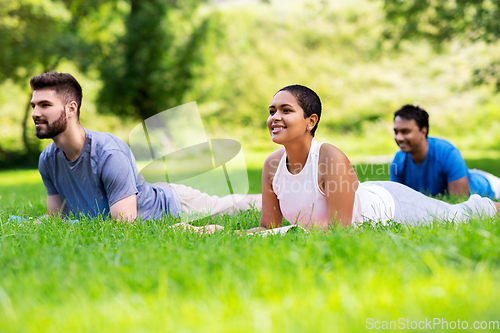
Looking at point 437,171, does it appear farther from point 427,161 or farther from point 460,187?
point 460,187

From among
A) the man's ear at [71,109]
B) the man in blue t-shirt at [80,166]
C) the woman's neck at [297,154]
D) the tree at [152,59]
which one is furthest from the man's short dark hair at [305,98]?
the tree at [152,59]

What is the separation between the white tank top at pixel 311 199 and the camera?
3.23 meters

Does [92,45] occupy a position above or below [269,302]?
above

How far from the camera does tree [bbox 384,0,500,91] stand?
31.2 feet

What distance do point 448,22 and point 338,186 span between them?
990 centimetres

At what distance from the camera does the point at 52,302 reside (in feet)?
5.91

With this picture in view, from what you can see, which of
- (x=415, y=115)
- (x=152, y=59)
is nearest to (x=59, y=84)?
(x=415, y=115)

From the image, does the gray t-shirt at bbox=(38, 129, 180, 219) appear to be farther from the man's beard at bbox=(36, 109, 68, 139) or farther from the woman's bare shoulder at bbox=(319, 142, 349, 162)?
the woman's bare shoulder at bbox=(319, 142, 349, 162)

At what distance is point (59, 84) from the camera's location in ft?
11.8

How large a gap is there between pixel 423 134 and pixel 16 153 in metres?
18.7

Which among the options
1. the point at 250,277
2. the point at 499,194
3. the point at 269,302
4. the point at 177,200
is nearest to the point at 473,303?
the point at 269,302

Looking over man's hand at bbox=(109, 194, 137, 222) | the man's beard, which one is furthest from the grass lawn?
the man's beard

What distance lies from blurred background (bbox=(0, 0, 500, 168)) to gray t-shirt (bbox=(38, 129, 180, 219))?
8821 mm

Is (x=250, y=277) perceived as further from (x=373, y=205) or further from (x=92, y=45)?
(x=92, y=45)
